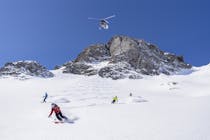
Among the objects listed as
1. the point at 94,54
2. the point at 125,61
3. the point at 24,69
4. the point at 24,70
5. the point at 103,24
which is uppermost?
the point at 94,54

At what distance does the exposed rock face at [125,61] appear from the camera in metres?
97.6

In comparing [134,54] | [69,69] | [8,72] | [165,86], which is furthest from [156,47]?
[8,72]

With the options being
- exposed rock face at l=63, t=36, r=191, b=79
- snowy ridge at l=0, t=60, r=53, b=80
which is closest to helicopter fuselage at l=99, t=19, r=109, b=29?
snowy ridge at l=0, t=60, r=53, b=80

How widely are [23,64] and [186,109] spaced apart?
7265cm

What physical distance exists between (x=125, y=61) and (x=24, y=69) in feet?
107

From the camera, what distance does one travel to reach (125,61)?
107625 mm

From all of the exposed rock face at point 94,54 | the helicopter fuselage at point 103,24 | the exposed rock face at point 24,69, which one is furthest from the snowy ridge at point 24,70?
the helicopter fuselage at point 103,24

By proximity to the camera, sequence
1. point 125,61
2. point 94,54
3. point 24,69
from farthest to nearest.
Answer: point 94,54 < point 125,61 < point 24,69

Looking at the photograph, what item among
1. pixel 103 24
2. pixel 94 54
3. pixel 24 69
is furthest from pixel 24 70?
pixel 103 24

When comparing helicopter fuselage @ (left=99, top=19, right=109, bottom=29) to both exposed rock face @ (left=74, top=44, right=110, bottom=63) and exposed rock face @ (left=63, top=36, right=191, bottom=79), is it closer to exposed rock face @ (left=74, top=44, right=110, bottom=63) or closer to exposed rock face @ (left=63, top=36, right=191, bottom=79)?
exposed rock face @ (left=63, top=36, right=191, bottom=79)

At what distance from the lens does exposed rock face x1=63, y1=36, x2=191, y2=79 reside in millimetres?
97625

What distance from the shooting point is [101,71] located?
95.9m

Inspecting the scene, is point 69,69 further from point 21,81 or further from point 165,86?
point 165,86

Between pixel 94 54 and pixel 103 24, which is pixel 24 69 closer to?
pixel 94 54
